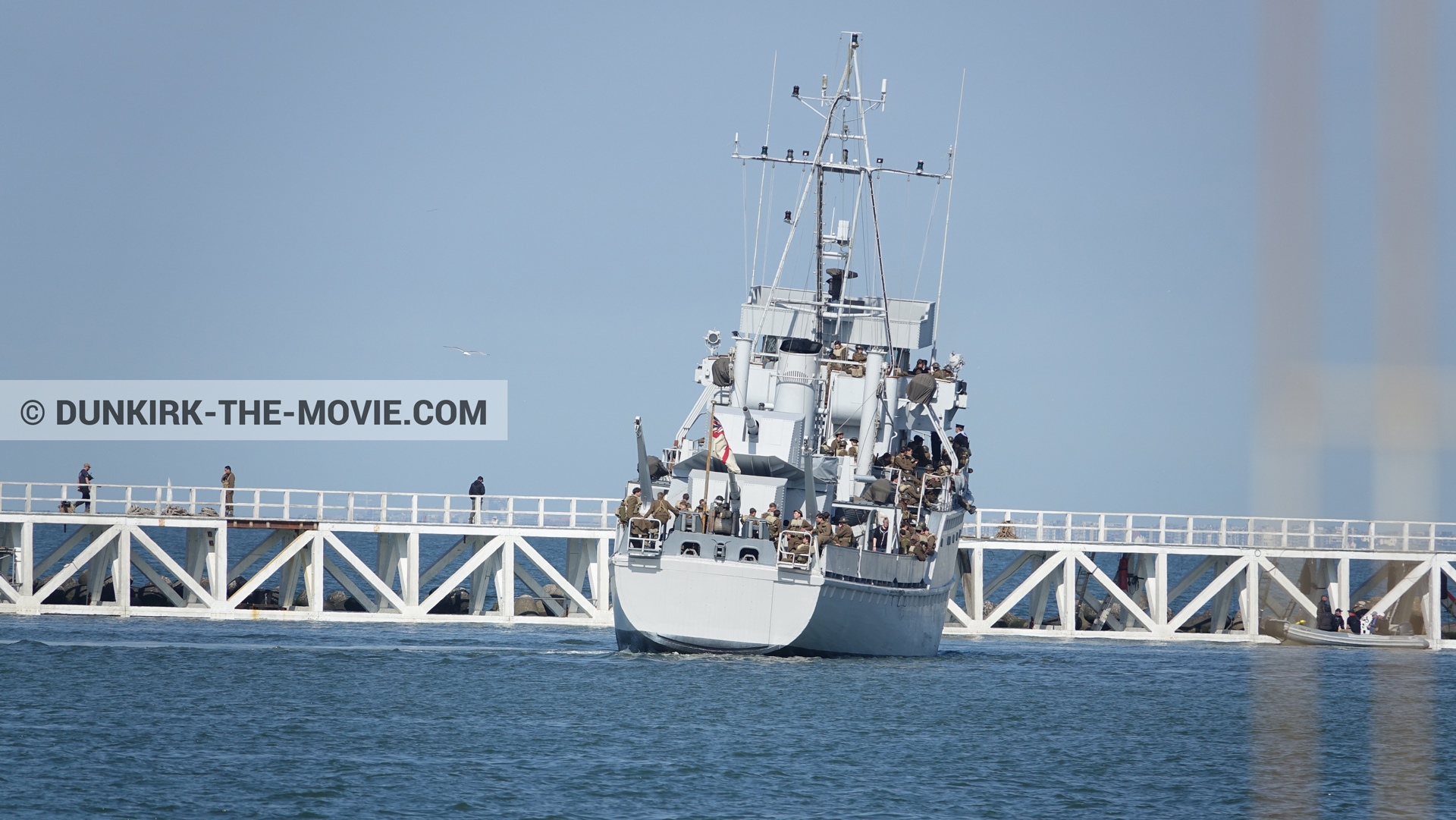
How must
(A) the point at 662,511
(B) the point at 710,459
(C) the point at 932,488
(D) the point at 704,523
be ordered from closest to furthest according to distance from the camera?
(A) the point at 662,511 < (D) the point at 704,523 < (B) the point at 710,459 < (C) the point at 932,488

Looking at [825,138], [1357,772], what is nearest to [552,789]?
[1357,772]

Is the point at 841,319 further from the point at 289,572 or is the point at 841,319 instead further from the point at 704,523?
the point at 289,572

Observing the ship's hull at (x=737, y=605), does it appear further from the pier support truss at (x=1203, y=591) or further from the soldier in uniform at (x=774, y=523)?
the pier support truss at (x=1203, y=591)

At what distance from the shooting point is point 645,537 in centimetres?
3691

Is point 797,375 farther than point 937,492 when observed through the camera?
No

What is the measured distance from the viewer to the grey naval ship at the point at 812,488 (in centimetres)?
3597

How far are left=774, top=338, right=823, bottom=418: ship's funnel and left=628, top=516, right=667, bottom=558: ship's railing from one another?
5938 millimetres

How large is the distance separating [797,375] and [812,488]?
5.44 meters

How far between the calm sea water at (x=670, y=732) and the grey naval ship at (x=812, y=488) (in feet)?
4.15

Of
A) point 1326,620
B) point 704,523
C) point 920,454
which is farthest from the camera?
point 1326,620

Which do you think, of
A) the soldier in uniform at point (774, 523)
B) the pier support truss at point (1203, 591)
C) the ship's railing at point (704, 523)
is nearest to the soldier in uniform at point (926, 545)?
the soldier in uniform at point (774, 523)

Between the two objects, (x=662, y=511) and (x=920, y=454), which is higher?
(x=920, y=454)

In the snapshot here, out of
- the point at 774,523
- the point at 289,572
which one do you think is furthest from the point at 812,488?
the point at 289,572

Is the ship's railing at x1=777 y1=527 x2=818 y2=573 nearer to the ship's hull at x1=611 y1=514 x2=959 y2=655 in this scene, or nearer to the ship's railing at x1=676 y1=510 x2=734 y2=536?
the ship's hull at x1=611 y1=514 x2=959 y2=655
